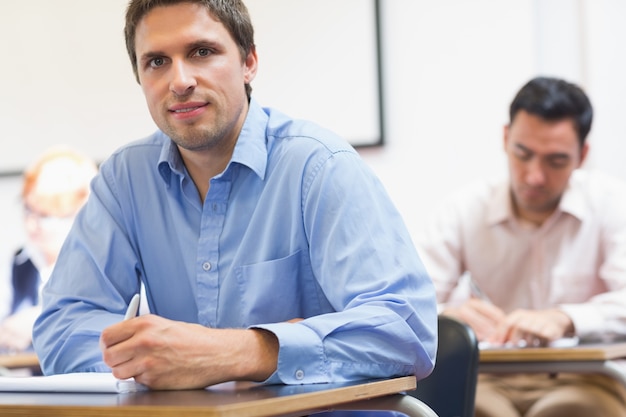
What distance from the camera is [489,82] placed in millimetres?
4070

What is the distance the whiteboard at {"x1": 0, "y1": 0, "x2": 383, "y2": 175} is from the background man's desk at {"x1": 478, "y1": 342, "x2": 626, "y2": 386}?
1.88m

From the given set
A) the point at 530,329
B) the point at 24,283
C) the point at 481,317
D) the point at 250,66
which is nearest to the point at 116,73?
the point at 24,283

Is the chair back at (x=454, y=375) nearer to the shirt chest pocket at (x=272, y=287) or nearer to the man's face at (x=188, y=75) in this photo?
the shirt chest pocket at (x=272, y=287)

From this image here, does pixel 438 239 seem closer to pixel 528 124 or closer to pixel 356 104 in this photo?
pixel 528 124

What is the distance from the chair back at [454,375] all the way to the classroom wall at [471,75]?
6.71 ft

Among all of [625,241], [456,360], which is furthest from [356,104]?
[456,360]

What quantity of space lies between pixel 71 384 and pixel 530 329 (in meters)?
1.62

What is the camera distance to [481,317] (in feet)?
9.44

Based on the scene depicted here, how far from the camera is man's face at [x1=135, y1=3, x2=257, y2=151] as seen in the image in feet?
5.85

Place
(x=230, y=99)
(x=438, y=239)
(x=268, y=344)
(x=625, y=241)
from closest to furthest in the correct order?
1. (x=268, y=344)
2. (x=230, y=99)
3. (x=625, y=241)
4. (x=438, y=239)

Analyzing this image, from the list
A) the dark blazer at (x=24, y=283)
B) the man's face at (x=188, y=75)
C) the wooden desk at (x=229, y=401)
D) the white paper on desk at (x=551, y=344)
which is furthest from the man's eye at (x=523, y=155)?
the dark blazer at (x=24, y=283)

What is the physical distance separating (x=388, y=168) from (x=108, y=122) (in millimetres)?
1410

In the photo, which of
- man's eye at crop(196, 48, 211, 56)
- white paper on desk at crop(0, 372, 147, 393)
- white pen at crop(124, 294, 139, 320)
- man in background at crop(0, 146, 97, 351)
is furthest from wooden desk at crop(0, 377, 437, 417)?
man in background at crop(0, 146, 97, 351)

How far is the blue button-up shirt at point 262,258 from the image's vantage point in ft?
4.95
